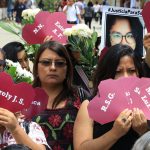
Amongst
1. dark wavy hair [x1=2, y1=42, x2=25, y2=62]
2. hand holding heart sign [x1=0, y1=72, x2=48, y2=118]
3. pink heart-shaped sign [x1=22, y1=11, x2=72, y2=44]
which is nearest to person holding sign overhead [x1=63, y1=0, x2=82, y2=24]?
dark wavy hair [x1=2, y1=42, x2=25, y2=62]

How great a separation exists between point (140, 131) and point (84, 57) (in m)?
1.98

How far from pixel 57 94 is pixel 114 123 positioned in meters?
0.92

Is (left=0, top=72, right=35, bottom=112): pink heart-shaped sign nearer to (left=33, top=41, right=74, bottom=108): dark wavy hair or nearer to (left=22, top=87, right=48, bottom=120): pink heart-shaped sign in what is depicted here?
(left=22, top=87, right=48, bottom=120): pink heart-shaped sign

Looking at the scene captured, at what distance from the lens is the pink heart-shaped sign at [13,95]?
2512 millimetres

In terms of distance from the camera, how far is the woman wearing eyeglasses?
3094 millimetres

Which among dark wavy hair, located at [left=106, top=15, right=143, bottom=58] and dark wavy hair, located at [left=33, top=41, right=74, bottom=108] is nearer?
dark wavy hair, located at [left=33, top=41, right=74, bottom=108]

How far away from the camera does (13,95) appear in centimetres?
252

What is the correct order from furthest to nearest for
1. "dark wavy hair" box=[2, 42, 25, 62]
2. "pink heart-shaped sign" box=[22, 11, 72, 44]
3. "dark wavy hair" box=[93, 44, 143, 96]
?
"dark wavy hair" box=[2, 42, 25, 62], "pink heart-shaped sign" box=[22, 11, 72, 44], "dark wavy hair" box=[93, 44, 143, 96]

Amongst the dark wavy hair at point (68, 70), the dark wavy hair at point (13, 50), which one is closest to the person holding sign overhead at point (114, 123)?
the dark wavy hair at point (68, 70)

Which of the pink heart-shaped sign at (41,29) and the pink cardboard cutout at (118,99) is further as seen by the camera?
the pink heart-shaped sign at (41,29)

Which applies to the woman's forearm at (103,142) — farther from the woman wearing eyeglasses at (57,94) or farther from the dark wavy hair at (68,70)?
the dark wavy hair at (68,70)

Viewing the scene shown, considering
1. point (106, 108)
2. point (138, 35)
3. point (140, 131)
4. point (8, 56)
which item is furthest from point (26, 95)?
point (8, 56)

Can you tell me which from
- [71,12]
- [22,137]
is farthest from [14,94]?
[71,12]

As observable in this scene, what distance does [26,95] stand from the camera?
2543 mm
